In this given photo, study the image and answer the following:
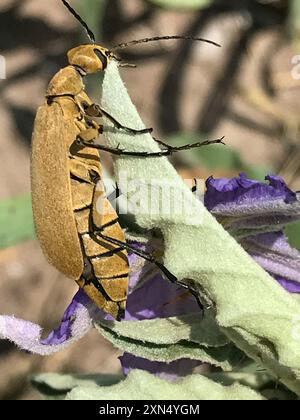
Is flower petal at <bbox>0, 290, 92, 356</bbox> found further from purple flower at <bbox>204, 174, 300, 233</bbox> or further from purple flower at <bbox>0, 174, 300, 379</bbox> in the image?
purple flower at <bbox>204, 174, 300, 233</bbox>

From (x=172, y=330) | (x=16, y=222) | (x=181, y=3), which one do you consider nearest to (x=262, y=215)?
(x=172, y=330)

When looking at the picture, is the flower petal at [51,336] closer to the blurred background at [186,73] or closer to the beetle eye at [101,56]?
the beetle eye at [101,56]

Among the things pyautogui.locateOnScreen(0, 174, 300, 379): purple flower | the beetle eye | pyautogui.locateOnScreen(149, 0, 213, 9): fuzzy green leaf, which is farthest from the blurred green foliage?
pyautogui.locateOnScreen(0, 174, 300, 379): purple flower

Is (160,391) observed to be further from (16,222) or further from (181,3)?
(181,3)

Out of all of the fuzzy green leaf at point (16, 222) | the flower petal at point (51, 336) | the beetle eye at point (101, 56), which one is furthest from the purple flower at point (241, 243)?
the fuzzy green leaf at point (16, 222)

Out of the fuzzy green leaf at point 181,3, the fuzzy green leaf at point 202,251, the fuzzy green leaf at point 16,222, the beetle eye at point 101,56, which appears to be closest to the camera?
the fuzzy green leaf at point 202,251

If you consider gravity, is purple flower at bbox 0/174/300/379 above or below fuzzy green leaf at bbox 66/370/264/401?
above

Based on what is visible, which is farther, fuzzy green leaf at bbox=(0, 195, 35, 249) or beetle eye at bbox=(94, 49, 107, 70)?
fuzzy green leaf at bbox=(0, 195, 35, 249)

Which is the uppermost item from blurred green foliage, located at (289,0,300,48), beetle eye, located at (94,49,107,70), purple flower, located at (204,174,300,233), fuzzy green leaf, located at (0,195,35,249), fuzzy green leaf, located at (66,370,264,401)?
beetle eye, located at (94,49,107,70)
